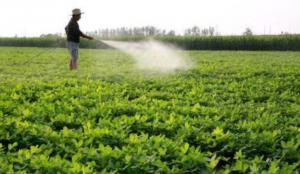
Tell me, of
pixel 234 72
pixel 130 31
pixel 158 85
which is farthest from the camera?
pixel 130 31

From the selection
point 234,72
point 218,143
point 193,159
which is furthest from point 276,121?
point 234,72

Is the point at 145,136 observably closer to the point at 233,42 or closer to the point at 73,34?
the point at 73,34

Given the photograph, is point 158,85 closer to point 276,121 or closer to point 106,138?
point 276,121

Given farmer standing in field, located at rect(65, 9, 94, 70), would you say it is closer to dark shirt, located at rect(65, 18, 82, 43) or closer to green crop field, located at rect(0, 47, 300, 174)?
dark shirt, located at rect(65, 18, 82, 43)

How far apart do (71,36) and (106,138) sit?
8197mm

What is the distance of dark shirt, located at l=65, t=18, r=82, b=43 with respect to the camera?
1109cm

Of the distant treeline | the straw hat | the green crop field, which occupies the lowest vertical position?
the green crop field

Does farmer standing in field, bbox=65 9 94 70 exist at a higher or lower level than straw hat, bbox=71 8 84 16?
lower

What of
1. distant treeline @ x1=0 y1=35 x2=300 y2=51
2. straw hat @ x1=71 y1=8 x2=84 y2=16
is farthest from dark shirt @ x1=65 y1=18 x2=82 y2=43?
distant treeline @ x1=0 y1=35 x2=300 y2=51

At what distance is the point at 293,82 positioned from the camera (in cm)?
850

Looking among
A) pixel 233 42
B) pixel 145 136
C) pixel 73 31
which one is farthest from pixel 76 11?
pixel 233 42

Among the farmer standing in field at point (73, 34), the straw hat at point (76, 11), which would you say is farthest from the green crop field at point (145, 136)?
the straw hat at point (76, 11)

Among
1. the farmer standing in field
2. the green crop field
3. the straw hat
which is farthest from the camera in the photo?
the farmer standing in field

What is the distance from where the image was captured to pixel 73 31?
1112cm
